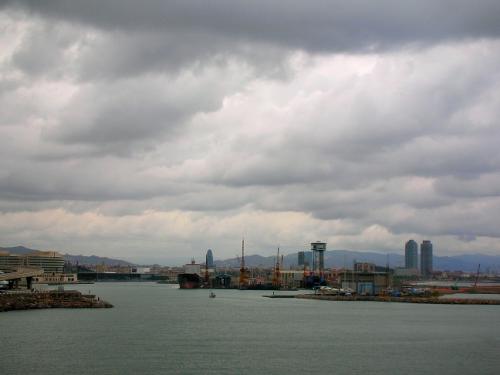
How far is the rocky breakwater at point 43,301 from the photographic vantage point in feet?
269

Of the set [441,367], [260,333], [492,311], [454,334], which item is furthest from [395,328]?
[492,311]

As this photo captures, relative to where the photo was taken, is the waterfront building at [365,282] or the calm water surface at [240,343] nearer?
the calm water surface at [240,343]

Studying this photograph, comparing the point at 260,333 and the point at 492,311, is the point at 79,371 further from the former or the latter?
the point at 492,311

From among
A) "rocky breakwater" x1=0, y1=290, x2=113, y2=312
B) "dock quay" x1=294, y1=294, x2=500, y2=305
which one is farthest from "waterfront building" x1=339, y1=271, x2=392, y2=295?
"rocky breakwater" x1=0, y1=290, x2=113, y2=312

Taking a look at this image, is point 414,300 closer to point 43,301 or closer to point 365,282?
point 365,282

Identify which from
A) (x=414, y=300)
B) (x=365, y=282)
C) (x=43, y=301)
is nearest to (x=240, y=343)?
(x=43, y=301)

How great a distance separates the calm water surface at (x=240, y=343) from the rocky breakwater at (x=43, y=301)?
126 inches

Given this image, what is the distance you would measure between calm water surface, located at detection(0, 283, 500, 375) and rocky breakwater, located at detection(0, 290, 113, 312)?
3.20m

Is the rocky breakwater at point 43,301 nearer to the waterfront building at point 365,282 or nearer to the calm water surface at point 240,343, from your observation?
the calm water surface at point 240,343

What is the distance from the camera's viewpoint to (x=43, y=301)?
3428 inches

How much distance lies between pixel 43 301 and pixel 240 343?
3856 cm

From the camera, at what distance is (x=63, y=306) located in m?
87.0

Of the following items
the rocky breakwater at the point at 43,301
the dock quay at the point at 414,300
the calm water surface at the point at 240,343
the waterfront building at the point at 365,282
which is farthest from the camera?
the waterfront building at the point at 365,282

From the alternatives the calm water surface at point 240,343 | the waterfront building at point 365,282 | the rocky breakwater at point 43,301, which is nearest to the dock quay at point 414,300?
the waterfront building at point 365,282
